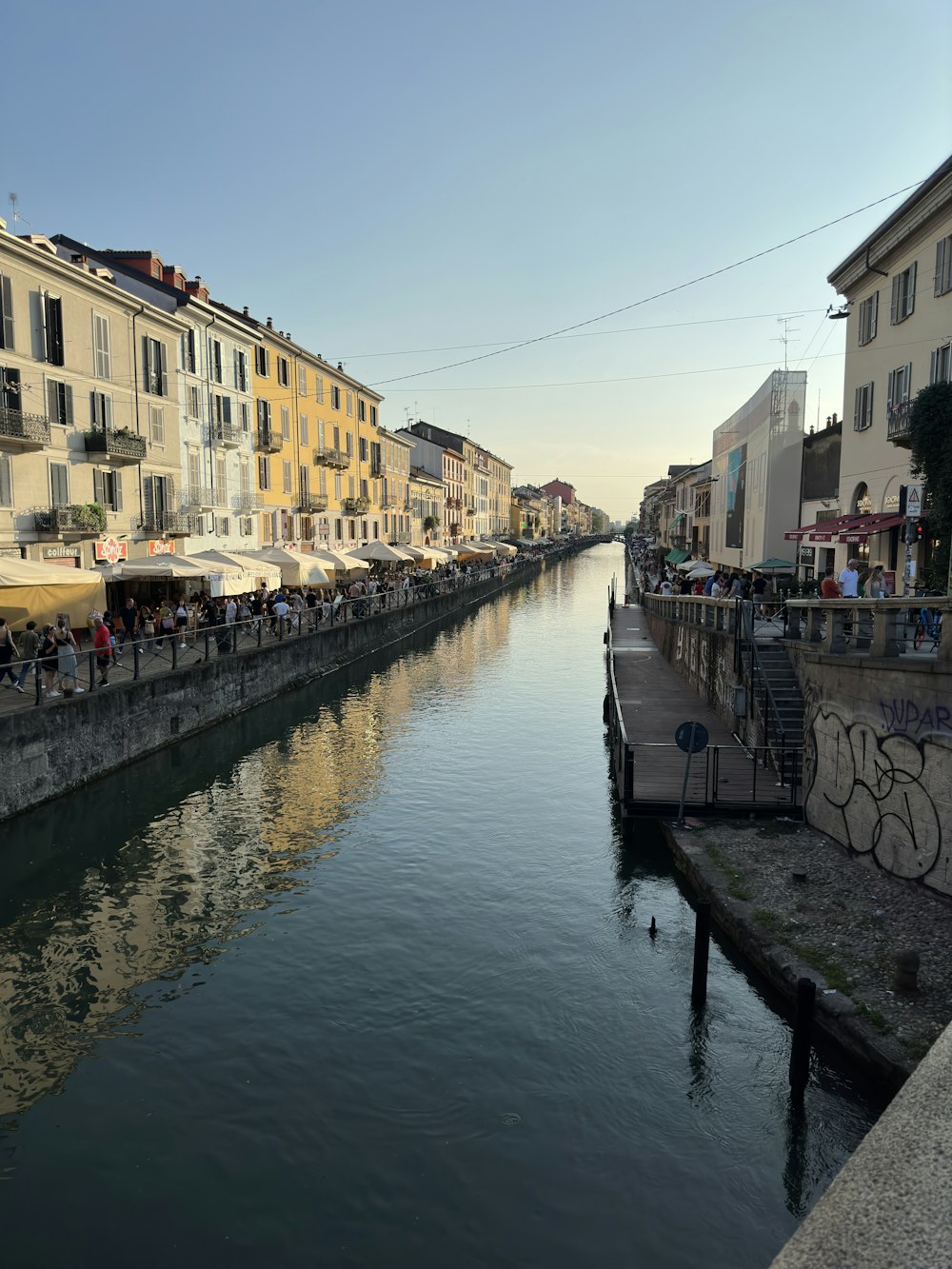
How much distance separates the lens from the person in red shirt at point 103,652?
58.1 ft

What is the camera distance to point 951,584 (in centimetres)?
1556

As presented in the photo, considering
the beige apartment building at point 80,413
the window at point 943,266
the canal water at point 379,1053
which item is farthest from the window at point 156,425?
the window at point 943,266

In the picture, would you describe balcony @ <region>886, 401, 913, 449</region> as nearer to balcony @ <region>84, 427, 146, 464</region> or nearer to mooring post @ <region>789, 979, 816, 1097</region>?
mooring post @ <region>789, 979, 816, 1097</region>

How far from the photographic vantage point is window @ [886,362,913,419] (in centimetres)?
→ 2223

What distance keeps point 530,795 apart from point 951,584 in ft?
28.5

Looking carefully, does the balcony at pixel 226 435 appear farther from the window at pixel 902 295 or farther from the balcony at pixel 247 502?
the window at pixel 902 295

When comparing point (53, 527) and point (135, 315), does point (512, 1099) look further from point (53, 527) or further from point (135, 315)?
point (135, 315)

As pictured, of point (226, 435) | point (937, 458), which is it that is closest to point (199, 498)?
point (226, 435)

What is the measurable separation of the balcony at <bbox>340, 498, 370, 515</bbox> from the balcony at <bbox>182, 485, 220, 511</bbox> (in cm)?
1619

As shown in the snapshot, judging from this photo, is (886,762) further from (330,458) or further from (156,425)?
(330,458)

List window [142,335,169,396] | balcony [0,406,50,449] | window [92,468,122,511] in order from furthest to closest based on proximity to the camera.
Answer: window [142,335,169,396]
window [92,468,122,511]
balcony [0,406,50,449]

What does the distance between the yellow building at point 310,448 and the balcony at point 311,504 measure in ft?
0.17

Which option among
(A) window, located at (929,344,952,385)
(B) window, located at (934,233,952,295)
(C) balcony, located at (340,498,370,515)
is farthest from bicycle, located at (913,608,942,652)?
(C) balcony, located at (340,498,370,515)

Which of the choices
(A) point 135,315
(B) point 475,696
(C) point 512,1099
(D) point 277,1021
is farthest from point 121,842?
(A) point 135,315
